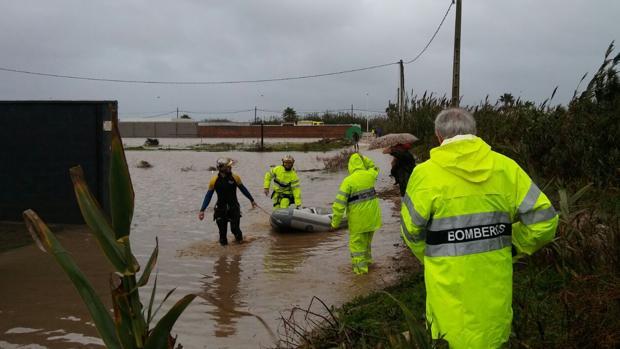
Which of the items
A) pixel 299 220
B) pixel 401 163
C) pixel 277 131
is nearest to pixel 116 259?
pixel 401 163

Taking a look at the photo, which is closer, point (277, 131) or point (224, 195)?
point (224, 195)

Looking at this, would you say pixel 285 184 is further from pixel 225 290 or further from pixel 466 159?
pixel 466 159

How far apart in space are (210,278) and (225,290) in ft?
2.43

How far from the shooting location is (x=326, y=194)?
19453 millimetres

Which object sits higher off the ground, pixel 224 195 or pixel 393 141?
pixel 393 141

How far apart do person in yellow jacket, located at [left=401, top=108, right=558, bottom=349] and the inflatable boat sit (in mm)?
8701

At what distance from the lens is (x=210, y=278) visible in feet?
28.2

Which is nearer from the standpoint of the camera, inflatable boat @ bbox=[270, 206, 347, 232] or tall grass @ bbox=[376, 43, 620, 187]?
tall grass @ bbox=[376, 43, 620, 187]

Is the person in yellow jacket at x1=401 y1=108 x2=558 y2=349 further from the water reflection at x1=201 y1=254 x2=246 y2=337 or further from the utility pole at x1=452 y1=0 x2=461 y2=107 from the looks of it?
the utility pole at x1=452 y1=0 x2=461 y2=107

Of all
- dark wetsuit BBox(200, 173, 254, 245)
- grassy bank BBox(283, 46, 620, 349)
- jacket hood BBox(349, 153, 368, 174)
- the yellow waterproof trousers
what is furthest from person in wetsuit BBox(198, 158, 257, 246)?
grassy bank BBox(283, 46, 620, 349)

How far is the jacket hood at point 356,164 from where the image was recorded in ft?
26.5

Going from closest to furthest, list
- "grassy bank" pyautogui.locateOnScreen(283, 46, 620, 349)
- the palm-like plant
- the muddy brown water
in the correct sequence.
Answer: the palm-like plant
"grassy bank" pyautogui.locateOnScreen(283, 46, 620, 349)
the muddy brown water

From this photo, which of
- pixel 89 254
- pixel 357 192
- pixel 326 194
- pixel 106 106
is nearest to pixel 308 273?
pixel 357 192

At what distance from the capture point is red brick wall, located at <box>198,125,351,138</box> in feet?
210
